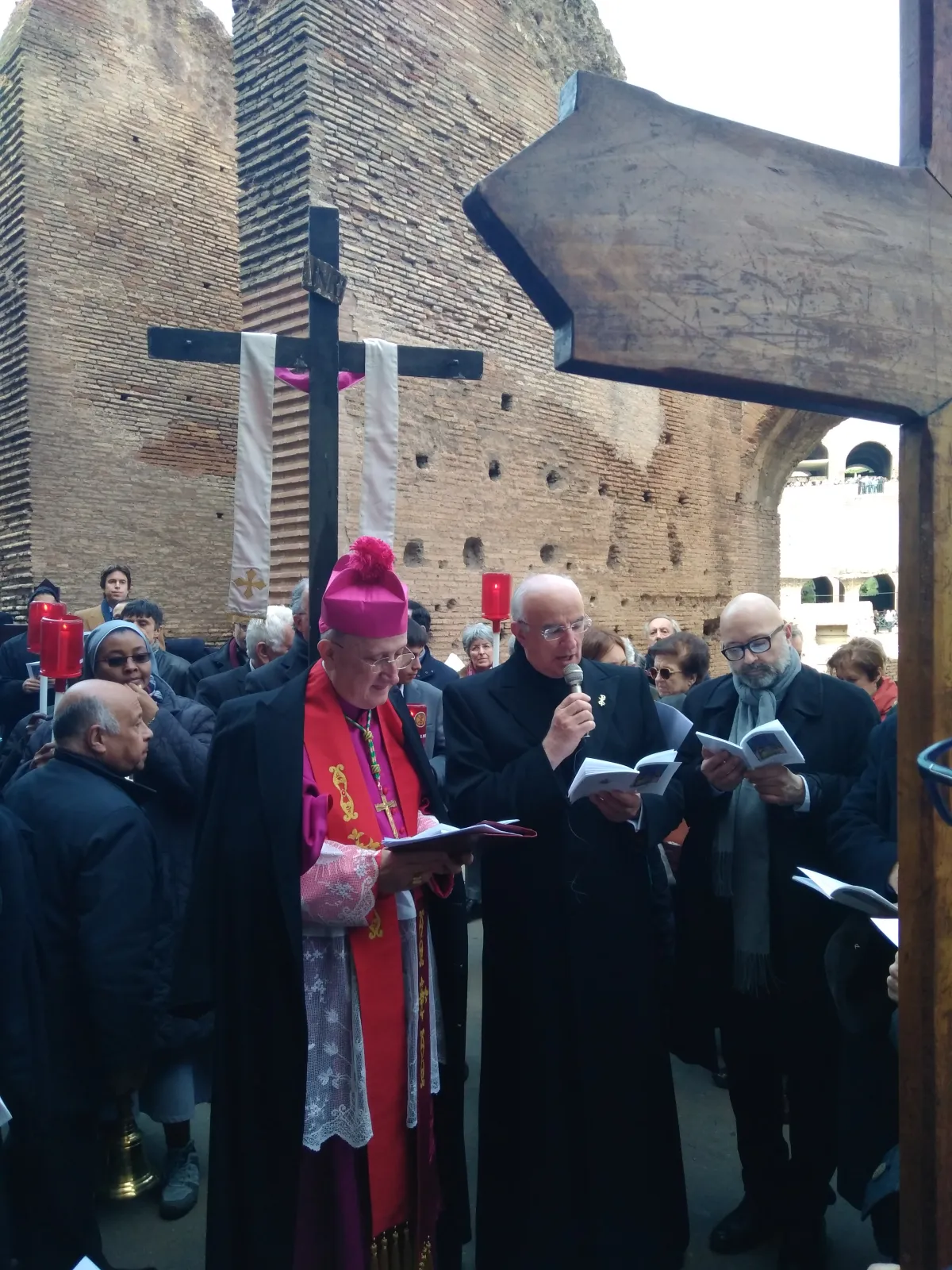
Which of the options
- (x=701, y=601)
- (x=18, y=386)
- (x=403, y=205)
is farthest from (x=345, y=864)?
(x=701, y=601)

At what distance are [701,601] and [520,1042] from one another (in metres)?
12.3

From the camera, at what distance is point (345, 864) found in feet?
7.15

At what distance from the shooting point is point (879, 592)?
37.3m

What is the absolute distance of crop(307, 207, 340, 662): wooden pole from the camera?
365 cm

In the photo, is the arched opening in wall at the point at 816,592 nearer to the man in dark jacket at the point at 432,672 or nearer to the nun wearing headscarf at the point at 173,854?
the man in dark jacket at the point at 432,672

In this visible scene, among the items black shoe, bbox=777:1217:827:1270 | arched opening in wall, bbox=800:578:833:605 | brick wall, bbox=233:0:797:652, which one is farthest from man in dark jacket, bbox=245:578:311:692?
arched opening in wall, bbox=800:578:833:605

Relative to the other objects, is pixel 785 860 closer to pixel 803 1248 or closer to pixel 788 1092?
pixel 788 1092

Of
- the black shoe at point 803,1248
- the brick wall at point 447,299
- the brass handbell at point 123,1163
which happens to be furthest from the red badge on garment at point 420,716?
the brick wall at point 447,299

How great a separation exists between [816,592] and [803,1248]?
37.4m

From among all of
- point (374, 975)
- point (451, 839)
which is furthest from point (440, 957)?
point (451, 839)

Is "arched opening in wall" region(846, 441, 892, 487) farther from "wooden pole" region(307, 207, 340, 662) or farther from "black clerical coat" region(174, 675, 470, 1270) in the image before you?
"black clerical coat" region(174, 675, 470, 1270)

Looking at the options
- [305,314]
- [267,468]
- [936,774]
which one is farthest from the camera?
[305,314]

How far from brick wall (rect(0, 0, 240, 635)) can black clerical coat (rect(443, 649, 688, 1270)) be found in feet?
34.1

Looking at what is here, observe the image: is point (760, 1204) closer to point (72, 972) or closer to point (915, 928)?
point (915, 928)
